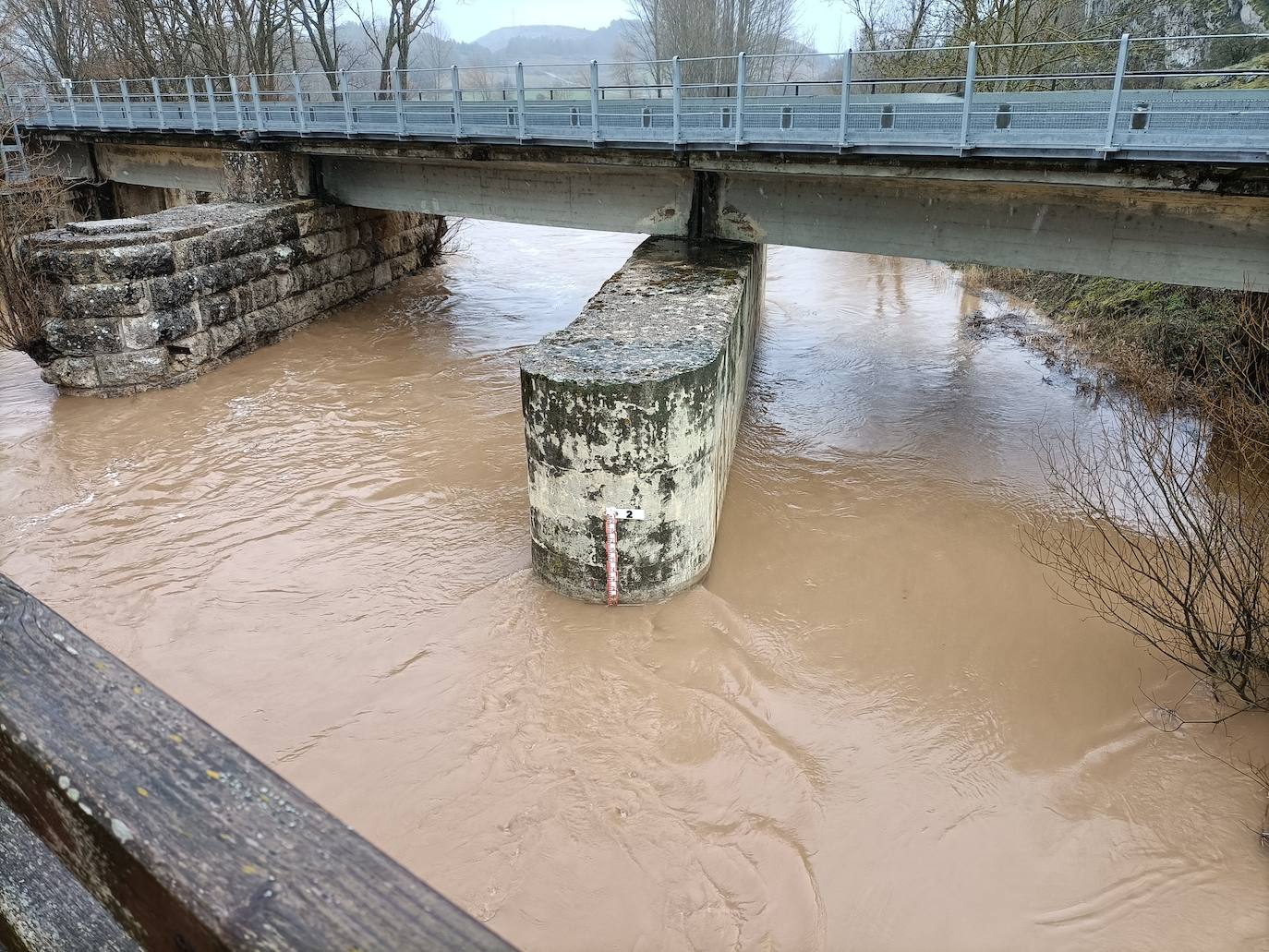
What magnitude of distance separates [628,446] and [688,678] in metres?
1.88

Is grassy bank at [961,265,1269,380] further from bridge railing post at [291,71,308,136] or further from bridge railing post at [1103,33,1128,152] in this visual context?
bridge railing post at [291,71,308,136]

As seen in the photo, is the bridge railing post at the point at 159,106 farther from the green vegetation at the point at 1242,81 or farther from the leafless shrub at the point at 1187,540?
the green vegetation at the point at 1242,81

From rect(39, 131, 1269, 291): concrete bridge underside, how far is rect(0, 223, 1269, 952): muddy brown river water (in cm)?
252

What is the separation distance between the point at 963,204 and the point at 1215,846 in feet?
24.4

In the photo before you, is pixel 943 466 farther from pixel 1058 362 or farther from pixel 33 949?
pixel 33 949

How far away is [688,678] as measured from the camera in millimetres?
6746

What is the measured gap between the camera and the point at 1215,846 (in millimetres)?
5410

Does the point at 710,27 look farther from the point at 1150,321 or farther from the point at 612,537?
the point at 612,537

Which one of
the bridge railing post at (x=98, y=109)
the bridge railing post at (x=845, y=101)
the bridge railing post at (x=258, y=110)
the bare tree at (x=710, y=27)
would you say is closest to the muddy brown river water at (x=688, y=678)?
the bridge railing post at (x=845, y=101)

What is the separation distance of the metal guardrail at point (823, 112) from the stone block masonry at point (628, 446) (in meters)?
3.53

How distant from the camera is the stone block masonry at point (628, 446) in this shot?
6.80 m

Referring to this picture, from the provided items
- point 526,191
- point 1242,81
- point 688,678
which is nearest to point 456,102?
point 526,191

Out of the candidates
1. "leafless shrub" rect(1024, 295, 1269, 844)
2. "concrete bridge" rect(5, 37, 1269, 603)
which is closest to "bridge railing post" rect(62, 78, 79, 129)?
"concrete bridge" rect(5, 37, 1269, 603)

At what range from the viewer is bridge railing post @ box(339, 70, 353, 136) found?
558 inches
